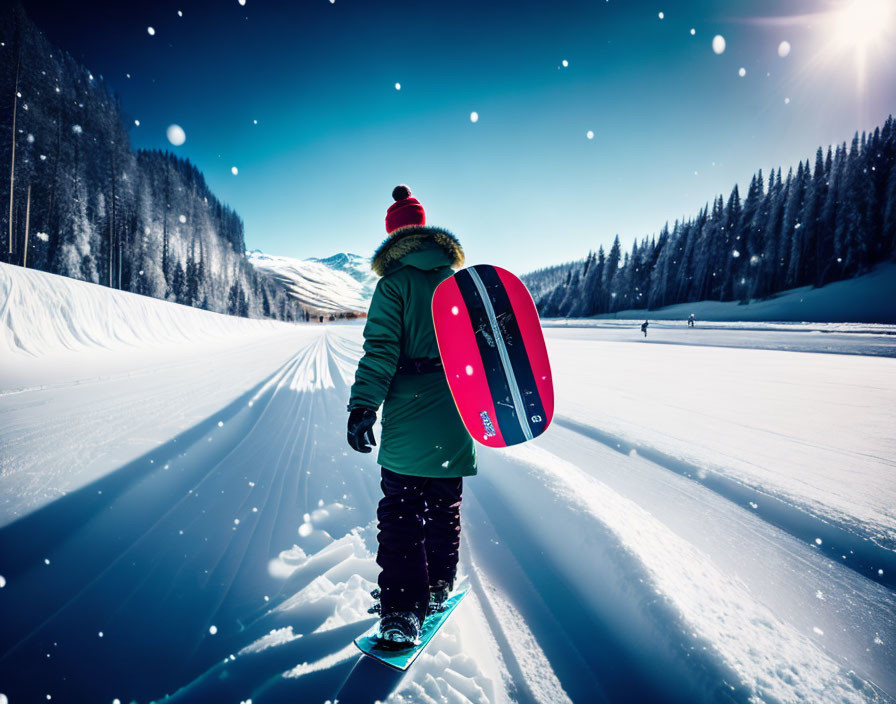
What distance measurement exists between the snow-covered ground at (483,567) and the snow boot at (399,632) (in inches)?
4.2

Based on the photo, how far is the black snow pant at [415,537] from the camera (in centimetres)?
158

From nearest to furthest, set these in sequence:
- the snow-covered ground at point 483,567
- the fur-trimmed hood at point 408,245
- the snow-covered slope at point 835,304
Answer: the snow-covered ground at point 483,567
the fur-trimmed hood at point 408,245
the snow-covered slope at point 835,304

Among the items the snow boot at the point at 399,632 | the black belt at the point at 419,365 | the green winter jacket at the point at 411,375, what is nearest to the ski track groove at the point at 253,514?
the snow boot at the point at 399,632

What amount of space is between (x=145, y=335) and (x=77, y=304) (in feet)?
9.59

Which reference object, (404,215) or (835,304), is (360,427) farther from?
(835,304)

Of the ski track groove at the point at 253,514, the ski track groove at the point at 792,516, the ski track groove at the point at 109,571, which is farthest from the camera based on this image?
the ski track groove at the point at 792,516

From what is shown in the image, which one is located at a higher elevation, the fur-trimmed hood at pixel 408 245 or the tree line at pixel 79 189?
the tree line at pixel 79 189

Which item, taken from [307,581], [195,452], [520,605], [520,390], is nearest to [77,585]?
[307,581]

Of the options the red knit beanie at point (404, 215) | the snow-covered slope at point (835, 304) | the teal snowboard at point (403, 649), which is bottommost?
the teal snowboard at point (403, 649)

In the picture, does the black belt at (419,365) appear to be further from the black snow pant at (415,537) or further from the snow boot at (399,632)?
the snow boot at (399,632)

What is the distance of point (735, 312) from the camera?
42938mm

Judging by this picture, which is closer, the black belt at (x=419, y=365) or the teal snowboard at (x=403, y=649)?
the teal snowboard at (x=403, y=649)

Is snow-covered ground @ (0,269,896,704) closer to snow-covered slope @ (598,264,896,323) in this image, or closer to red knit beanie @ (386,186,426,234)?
red knit beanie @ (386,186,426,234)

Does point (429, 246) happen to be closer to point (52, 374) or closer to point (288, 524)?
point (288, 524)
